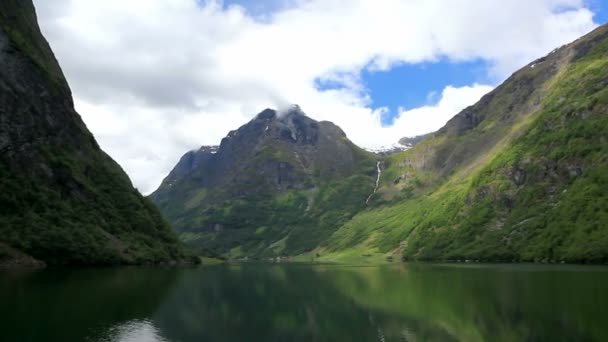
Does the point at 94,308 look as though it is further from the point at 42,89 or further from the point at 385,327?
the point at 42,89

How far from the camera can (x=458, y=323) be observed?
61.4 m

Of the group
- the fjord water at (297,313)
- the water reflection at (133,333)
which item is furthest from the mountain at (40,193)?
the water reflection at (133,333)

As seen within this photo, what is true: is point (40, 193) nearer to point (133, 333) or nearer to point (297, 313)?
point (297, 313)

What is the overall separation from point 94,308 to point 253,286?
2172 inches

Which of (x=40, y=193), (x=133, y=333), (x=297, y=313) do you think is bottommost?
(x=297, y=313)

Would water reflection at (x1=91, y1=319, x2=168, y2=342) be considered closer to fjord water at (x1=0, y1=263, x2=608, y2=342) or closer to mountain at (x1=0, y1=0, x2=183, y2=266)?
fjord water at (x1=0, y1=263, x2=608, y2=342)

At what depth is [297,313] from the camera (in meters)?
73.0

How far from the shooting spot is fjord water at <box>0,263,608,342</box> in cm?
5284

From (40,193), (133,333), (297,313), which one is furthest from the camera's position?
(40,193)

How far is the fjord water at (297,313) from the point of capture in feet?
173


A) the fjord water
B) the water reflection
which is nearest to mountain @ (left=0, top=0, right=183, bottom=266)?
the fjord water

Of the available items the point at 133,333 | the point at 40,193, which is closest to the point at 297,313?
the point at 133,333

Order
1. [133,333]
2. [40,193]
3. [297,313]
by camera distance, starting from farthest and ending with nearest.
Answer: [40,193]
[297,313]
[133,333]

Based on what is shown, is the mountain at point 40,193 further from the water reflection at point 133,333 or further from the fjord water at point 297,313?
the water reflection at point 133,333
